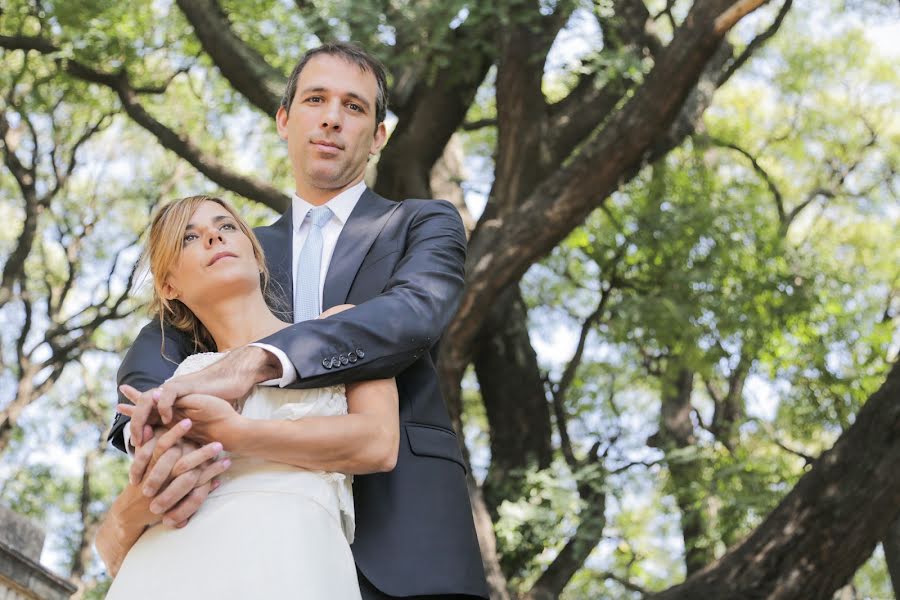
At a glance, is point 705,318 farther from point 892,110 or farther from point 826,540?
point 892,110

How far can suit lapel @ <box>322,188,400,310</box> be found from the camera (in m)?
2.78

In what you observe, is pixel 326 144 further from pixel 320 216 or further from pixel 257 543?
pixel 257 543

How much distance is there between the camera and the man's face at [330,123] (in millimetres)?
2959

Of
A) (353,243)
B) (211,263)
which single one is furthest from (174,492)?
(353,243)

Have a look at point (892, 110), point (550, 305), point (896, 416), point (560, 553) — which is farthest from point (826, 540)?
point (892, 110)

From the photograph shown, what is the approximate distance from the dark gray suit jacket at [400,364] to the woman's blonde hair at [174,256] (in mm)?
47

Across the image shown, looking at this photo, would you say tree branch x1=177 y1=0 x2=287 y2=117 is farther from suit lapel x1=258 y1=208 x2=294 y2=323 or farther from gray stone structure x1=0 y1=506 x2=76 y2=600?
suit lapel x1=258 y1=208 x2=294 y2=323

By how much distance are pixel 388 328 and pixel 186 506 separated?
22.1 inches

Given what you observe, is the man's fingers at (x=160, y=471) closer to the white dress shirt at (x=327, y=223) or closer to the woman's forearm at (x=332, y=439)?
the woman's forearm at (x=332, y=439)

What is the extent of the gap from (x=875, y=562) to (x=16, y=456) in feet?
48.9

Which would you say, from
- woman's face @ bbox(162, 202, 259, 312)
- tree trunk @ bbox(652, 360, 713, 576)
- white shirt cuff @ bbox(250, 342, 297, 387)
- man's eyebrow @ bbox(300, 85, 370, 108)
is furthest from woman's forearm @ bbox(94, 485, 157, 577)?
tree trunk @ bbox(652, 360, 713, 576)

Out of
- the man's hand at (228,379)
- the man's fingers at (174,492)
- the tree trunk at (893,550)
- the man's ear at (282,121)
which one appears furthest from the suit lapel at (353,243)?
the tree trunk at (893,550)

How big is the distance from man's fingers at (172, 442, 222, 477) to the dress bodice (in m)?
0.14

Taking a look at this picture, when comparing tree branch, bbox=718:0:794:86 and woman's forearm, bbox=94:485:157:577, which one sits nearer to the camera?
woman's forearm, bbox=94:485:157:577
